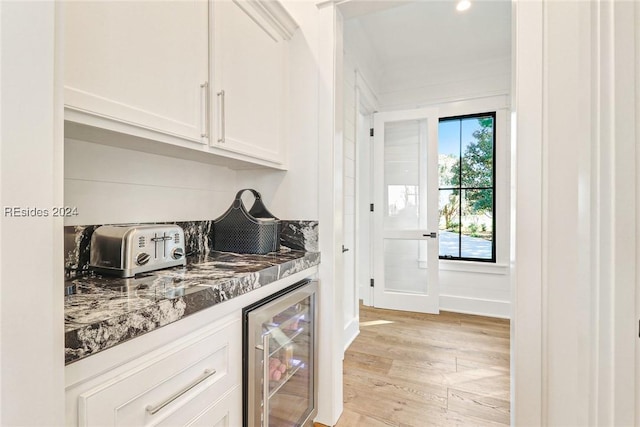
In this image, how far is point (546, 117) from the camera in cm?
121

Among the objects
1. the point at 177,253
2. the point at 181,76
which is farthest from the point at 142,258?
the point at 181,76

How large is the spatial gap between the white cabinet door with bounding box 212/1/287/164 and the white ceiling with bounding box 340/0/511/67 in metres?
1.27

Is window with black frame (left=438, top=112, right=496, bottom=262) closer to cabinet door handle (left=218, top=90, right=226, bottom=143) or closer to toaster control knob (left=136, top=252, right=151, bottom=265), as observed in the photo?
cabinet door handle (left=218, top=90, right=226, bottom=143)

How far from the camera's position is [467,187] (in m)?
3.51

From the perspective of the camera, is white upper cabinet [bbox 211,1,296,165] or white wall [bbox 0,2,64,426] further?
white upper cabinet [bbox 211,1,296,165]

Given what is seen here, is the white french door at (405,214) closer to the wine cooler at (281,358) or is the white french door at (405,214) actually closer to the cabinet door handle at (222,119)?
the wine cooler at (281,358)

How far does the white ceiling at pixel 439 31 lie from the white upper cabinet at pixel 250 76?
1193 millimetres

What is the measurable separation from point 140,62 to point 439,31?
2.79m

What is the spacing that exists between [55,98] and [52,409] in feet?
1.64

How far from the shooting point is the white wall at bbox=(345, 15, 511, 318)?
3.25m

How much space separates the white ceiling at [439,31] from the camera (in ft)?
8.25

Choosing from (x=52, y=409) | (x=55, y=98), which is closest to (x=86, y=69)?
(x=55, y=98)

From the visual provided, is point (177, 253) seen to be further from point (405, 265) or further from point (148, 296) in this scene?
point (405, 265)

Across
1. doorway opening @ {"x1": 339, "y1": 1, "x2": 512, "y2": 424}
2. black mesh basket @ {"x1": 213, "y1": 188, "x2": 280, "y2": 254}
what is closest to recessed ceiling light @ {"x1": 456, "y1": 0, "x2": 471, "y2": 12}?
doorway opening @ {"x1": 339, "y1": 1, "x2": 512, "y2": 424}
